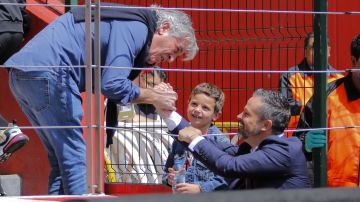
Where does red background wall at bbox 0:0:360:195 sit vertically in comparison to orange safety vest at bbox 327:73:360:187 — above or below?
above

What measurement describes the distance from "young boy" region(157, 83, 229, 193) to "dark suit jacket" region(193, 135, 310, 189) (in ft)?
1.46

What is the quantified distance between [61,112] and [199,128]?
33.2 inches

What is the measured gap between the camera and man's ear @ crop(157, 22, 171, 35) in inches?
210

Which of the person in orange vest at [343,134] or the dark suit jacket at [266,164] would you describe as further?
the person in orange vest at [343,134]

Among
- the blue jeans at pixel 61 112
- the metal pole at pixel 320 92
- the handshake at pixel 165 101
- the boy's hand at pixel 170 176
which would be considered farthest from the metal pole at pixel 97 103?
the metal pole at pixel 320 92

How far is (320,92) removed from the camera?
5879 mm

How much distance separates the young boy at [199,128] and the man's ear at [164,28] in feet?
1.49

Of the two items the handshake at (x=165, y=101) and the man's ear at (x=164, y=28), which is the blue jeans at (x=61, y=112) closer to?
the handshake at (x=165, y=101)

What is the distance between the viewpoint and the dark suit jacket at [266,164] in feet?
14.8

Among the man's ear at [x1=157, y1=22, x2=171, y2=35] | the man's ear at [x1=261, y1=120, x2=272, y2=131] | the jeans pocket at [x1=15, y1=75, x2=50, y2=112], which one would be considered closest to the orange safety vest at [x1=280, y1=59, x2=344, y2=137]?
the man's ear at [x1=157, y1=22, x2=171, y2=35]

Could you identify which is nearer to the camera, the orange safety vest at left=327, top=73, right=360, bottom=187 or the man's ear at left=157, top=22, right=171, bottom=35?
the man's ear at left=157, top=22, right=171, bottom=35

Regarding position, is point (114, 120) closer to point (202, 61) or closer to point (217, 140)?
point (217, 140)

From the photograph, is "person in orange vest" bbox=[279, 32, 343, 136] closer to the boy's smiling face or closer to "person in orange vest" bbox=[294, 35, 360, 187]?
"person in orange vest" bbox=[294, 35, 360, 187]

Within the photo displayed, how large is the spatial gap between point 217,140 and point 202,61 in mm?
3844
